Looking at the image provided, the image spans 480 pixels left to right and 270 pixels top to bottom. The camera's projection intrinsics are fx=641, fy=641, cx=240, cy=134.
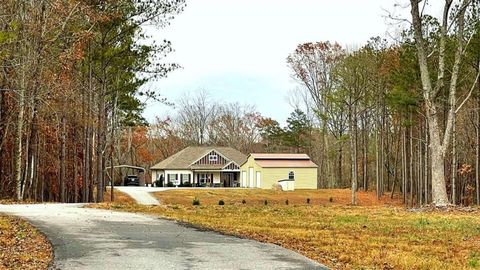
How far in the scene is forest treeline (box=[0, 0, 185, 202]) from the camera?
2589cm

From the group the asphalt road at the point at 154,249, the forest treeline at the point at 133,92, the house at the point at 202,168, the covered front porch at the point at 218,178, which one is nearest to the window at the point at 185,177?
the house at the point at 202,168

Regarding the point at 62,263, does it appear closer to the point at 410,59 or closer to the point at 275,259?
the point at 275,259

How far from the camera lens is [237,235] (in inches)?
511

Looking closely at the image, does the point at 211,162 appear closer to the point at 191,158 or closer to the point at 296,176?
the point at 191,158

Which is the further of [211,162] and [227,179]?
[227,179]

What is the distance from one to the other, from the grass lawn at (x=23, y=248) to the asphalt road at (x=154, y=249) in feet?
0.66

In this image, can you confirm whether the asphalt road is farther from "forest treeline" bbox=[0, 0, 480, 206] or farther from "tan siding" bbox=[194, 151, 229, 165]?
"tan siding" bbox=[194, 151, 229, 165]

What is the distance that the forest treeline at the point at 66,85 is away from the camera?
84.9 ft

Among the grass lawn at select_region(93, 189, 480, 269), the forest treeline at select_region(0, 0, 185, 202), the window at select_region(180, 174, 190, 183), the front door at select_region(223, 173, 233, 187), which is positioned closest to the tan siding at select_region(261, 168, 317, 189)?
the front door at select_region(223, 173, 233, 187)

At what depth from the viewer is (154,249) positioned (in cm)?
1054

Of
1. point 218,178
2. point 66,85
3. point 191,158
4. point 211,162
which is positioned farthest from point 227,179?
point 66,85

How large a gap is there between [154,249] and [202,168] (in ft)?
189

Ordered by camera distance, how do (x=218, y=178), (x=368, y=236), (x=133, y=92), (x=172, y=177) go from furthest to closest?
(x=218, y=178), (x=172, y=177), (x=133, y=92), (x=368, y=236)

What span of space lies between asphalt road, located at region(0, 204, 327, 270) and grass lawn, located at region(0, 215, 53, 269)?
0.20 m
